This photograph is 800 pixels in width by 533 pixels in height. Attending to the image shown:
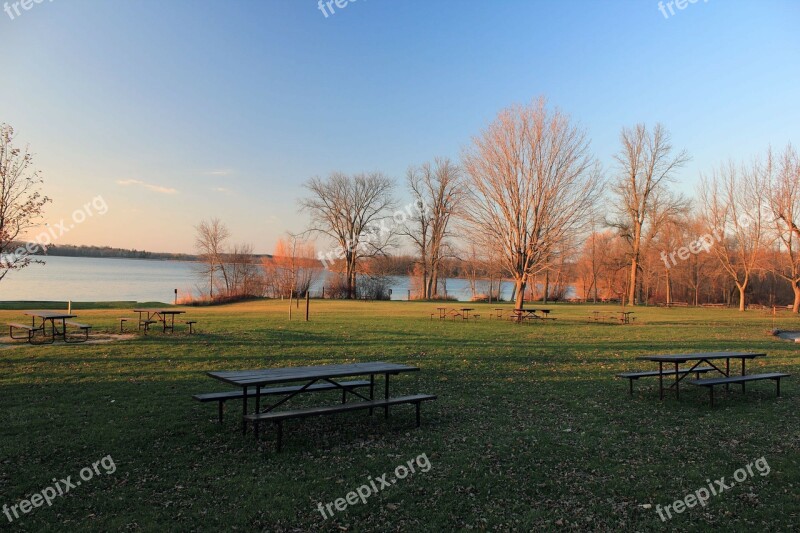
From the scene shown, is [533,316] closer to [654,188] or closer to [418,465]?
[418,465]

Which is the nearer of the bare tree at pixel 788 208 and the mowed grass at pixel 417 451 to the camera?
the mowed grass at pixel 417 451

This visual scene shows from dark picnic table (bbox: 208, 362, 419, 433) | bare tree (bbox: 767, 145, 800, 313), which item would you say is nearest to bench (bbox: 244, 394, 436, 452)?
dark picnic table (bbox: 208, 362, 419, 433)

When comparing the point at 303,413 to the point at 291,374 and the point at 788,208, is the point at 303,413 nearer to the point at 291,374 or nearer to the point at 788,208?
the point at 291,374

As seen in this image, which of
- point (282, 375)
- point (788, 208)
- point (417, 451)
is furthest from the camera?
point (788, 208)

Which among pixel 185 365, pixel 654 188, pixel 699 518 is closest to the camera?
pixel 699 518

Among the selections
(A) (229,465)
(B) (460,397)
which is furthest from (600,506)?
(B) (460,397)

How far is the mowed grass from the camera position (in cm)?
412

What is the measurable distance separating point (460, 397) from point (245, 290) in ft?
127

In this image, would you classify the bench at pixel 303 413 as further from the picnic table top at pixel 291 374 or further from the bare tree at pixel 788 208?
the bare tree at pixel 788 208

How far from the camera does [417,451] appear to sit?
18.7ft

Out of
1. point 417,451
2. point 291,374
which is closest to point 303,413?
point 291,374

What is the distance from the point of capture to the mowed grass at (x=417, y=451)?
4.12 metres

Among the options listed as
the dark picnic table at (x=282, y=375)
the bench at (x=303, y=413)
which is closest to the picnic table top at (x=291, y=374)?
the dark picnic table at (x=282, y=375)

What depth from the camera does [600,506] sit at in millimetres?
4305
